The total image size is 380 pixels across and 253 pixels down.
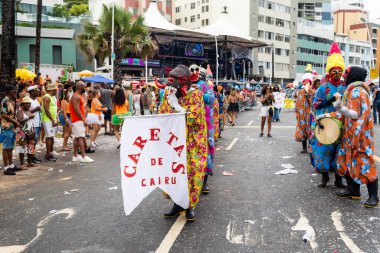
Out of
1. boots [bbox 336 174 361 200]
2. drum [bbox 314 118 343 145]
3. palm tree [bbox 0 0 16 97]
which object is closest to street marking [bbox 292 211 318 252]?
boots [bbox 336 174 361 200]

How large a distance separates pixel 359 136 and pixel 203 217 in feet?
7.97

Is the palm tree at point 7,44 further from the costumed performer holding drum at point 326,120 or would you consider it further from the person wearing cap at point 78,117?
the costumed performer holding drum at point 326,120

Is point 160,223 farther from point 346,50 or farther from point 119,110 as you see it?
point 346,50

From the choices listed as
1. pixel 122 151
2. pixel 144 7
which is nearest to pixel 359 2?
pixel 144 7

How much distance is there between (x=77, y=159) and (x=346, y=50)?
89.4 metres

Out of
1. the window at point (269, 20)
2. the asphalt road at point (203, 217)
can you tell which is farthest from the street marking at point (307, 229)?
the window at point (269, 20)

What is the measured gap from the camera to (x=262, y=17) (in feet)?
244

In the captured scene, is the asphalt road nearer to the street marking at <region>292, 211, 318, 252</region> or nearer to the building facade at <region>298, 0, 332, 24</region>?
the street marking at <region>292, 211, 318, 252</region>

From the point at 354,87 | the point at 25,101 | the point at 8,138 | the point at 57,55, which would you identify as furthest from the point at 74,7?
the point at 354,87

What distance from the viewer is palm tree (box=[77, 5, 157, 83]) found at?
2636cm

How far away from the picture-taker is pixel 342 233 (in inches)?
189

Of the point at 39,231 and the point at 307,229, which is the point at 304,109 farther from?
the point at 39,231

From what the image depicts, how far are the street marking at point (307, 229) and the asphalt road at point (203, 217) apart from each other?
0.01 metres

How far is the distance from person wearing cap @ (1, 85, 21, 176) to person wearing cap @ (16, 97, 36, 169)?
293 mm
